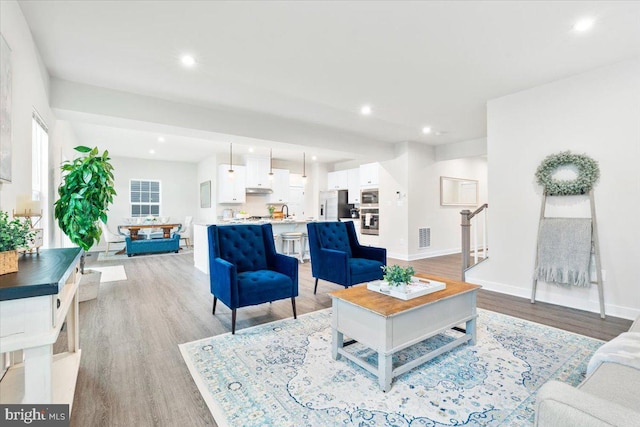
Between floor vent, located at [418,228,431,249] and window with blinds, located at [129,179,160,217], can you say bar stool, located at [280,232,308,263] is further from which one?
window with blinds, located at [129,179,160,217]

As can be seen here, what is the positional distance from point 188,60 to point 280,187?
18.8ft

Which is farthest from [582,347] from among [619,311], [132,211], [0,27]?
[132,211]

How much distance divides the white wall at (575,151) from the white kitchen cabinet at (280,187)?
5.65 meters

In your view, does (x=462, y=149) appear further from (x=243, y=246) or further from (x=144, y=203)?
(x=144, y=203)

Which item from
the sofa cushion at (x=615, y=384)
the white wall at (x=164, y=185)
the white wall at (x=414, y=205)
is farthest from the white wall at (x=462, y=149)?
the white wall at (x=164, y=185)

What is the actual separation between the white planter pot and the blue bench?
12.2 feet

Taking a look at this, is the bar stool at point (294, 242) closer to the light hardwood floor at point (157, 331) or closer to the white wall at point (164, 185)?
the light hardwood floor at point (157, 331)

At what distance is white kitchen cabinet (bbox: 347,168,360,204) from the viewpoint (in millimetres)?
8453

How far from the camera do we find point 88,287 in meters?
3.79

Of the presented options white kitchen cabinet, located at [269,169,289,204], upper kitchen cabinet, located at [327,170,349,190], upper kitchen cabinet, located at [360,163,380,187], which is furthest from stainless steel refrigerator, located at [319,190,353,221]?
white kitchen cabinet, located at [269,169,289,204]

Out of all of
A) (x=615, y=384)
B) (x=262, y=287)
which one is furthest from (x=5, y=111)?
(x=615, y=384)

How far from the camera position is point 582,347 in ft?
8.09

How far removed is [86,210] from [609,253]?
5.73m

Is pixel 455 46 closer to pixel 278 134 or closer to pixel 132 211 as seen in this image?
pixel 278 134
